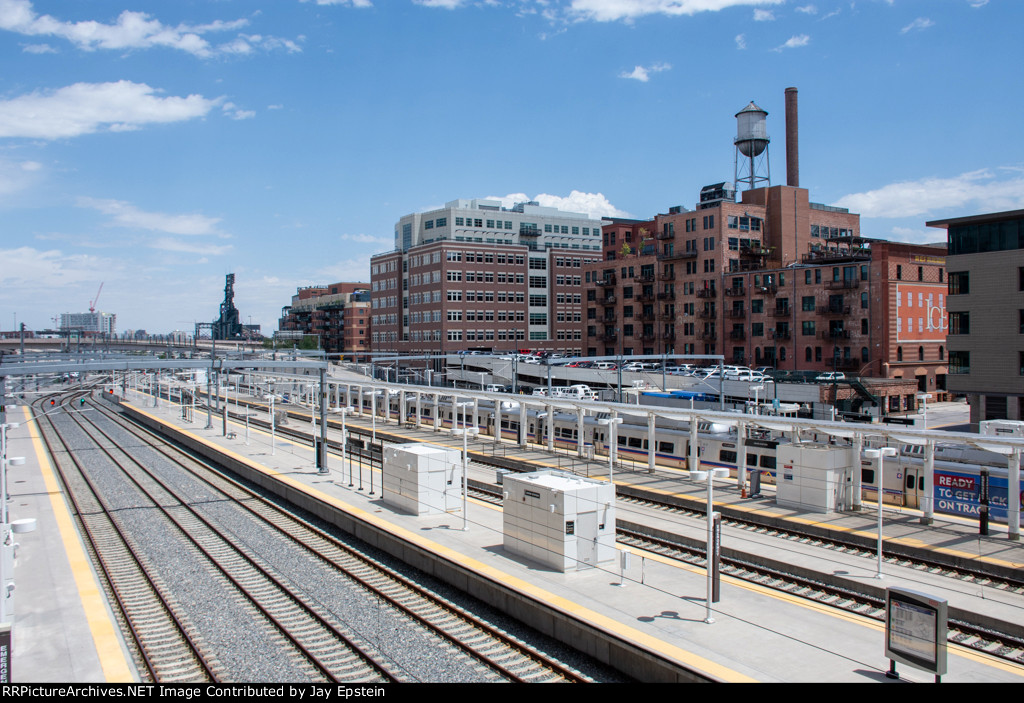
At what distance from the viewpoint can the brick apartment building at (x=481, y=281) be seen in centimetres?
8956

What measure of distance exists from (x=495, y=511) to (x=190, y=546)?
9.14 meters

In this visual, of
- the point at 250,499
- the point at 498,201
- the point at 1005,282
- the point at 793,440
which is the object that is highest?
the point at 498,201

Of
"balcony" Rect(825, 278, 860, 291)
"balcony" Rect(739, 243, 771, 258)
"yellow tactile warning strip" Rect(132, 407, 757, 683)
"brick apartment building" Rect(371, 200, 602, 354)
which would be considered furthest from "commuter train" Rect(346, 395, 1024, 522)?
"brick apartment building" Rect(371, 200, 602, 354)

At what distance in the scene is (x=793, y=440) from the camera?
887 inches

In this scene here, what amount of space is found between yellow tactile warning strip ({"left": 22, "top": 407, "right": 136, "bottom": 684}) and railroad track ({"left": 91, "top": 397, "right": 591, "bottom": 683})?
537 centimetres

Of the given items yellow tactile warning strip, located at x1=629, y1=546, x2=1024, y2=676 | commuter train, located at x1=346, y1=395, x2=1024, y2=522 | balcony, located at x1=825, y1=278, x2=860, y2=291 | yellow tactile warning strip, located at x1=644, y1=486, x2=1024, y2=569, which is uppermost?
balcony, located at x1=825, y1=278, x2=860, y2=291

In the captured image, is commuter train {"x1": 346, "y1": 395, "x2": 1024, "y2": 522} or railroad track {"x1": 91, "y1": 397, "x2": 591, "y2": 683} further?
commuter train {"x1": 346, "y1": 395, "x2": 1024, "y2": 522}

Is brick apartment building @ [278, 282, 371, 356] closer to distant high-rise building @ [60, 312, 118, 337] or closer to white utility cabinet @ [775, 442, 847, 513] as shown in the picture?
distant high-rise building @ [60, 312, 118, 337]

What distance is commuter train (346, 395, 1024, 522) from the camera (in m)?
21.9

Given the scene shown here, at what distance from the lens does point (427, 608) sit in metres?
15.6

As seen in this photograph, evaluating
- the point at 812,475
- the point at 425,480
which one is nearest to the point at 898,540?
the point at 812,475

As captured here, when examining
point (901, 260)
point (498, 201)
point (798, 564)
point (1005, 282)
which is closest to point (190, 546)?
point (798, 564)

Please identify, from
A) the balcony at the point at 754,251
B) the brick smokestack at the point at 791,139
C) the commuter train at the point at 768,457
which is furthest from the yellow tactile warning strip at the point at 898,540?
the brick smokestack at the point at 791,139

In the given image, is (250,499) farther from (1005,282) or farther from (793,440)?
(1005,282)
